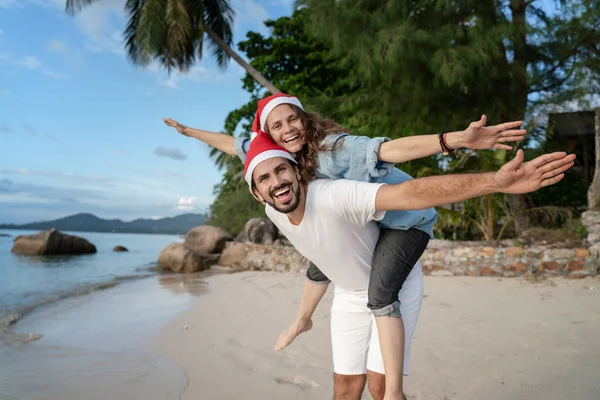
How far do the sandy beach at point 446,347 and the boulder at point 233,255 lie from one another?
238 inches

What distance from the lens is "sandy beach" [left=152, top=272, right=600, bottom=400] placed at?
141 inches

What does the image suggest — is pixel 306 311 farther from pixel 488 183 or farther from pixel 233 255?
pixel 233 255

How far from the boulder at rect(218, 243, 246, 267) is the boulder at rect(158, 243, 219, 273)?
0.53 m

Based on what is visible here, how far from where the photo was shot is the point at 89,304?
27.1ft

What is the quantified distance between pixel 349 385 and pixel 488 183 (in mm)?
1495

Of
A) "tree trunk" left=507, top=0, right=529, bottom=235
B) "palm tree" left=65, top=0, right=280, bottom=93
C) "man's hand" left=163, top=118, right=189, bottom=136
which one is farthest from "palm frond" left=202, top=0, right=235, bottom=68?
"man's hand" left=163, top=118, right=189, bottom=136

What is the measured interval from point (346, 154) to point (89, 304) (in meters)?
7.46

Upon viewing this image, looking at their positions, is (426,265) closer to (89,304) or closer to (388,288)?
(89,304)

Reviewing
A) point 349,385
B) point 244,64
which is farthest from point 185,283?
point 349,385

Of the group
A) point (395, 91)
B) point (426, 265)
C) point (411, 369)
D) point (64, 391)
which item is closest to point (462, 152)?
point (395, 91)

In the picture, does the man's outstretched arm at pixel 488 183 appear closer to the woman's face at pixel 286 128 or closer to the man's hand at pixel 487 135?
the man's hand at pixel 487 135

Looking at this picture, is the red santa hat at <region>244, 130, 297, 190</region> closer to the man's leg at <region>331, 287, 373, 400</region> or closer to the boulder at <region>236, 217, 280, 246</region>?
the man's leg at <region>331, 287, 373, 400</region>

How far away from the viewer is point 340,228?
218 cm

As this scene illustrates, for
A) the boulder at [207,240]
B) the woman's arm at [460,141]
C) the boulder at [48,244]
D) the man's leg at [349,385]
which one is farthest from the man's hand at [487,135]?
the boulder at [48,244]
